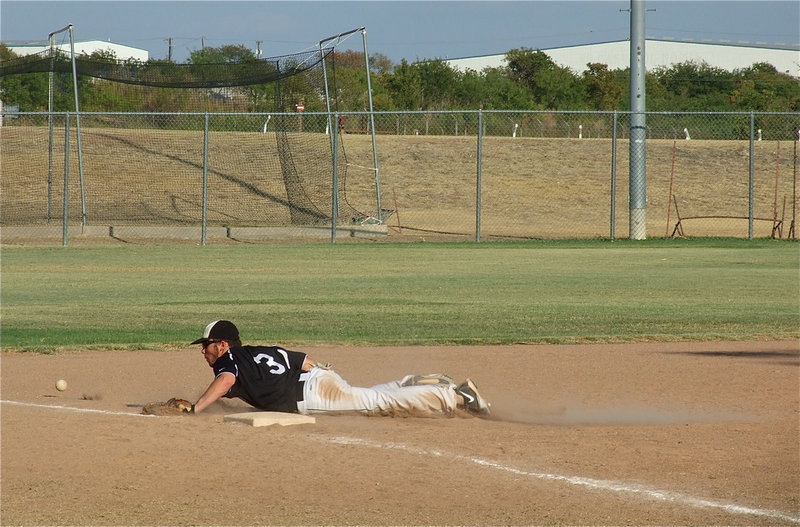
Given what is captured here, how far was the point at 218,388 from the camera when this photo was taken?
6.75 metres

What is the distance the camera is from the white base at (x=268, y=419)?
22.1ft

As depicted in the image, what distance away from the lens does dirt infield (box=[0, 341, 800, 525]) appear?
494 cm

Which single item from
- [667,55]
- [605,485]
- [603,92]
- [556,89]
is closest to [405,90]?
[556,89]

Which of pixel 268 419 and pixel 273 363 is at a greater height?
pixel 273 363

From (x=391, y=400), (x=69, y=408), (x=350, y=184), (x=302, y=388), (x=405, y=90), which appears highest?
(x=405, y=90)

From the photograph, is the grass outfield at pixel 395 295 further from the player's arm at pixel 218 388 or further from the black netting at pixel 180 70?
the black netting at pixel 180 70

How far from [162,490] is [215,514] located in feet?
1.78

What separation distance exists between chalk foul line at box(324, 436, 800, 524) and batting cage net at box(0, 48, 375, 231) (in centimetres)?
1645

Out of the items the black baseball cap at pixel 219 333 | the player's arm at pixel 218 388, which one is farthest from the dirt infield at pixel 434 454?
the black baseball cap at pixel 219 333

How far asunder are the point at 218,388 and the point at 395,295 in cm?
726

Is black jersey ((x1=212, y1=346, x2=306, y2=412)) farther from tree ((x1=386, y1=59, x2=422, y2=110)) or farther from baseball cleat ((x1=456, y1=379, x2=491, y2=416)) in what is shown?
tree ((x1=386, y1=59, x2=422, y2=110))

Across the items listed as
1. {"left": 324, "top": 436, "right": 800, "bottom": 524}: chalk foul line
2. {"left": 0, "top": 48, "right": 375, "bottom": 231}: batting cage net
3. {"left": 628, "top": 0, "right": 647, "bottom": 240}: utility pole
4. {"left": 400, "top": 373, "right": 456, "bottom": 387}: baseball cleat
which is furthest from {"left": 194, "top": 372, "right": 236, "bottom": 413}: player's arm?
{"left": 628, "top": 0, "right": 647, "bottom": 240}: utility pole

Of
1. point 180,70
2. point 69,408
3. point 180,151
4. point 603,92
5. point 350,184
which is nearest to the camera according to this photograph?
point 69,408

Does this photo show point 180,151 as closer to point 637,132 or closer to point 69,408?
point 637,132
